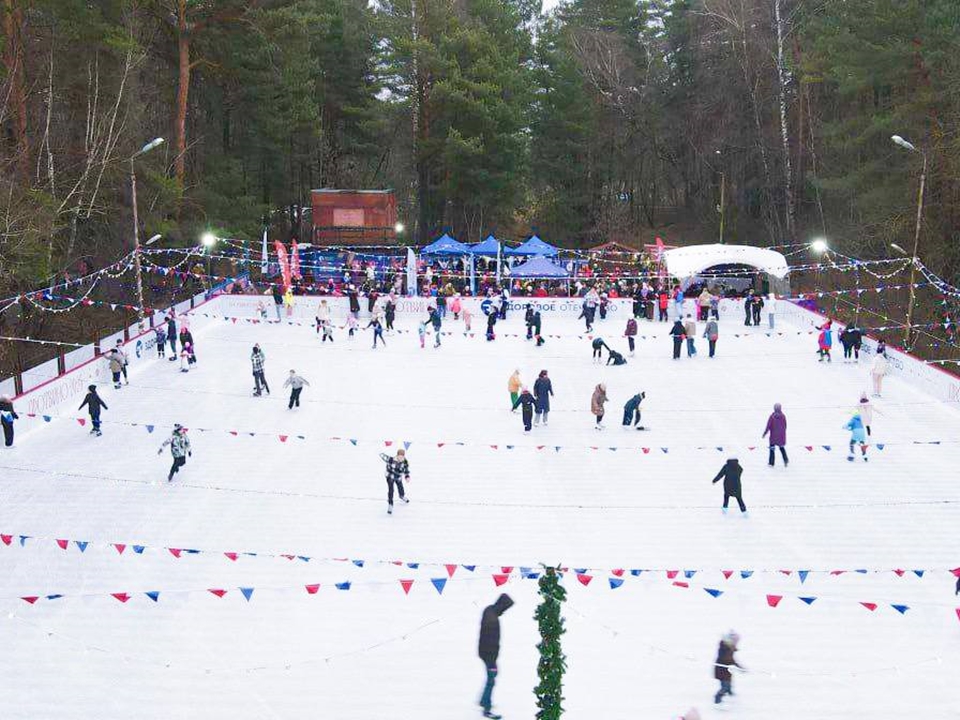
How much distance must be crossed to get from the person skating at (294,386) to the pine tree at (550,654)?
1212cm

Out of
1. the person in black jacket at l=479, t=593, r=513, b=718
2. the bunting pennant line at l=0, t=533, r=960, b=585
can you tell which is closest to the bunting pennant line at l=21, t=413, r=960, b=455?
the bunting pennant line at l=0, t=533, r=960, b=585

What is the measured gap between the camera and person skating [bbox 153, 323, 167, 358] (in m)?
24.7

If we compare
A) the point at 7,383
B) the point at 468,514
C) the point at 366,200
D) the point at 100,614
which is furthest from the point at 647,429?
the point at 366,200

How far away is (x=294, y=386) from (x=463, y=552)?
7736mm

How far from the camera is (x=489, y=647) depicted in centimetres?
905

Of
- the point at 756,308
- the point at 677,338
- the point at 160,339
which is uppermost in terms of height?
the point at 756,308

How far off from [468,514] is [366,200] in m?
29.6

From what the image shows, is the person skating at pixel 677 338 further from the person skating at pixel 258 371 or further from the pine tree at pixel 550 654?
the pine tree at pixel 550 654

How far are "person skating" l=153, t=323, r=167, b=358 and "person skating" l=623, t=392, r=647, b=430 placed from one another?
39.1ft

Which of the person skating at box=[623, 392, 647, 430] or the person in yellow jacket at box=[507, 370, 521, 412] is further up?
the person in yellow jacket at box=[507, 370, 521, 412]

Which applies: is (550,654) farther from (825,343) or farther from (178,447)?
(825,343)

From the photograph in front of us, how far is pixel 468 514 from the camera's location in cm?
1451

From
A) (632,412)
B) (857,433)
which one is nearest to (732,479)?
(857,433)

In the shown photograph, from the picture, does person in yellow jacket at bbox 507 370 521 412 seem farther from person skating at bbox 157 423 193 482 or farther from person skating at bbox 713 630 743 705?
person skating at bbox 713 630 743 705
